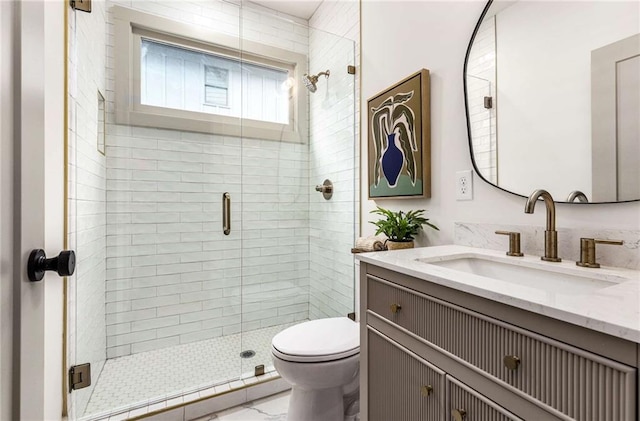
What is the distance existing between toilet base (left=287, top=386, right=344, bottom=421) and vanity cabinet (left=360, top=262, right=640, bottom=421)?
0.36 metres

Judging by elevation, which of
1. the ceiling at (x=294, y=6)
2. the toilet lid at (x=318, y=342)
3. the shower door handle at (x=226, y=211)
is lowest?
the toilet lid at (x=318, y=342)

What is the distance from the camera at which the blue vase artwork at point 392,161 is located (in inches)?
64.2

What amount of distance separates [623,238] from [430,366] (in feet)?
2.12

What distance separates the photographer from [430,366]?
799 millimetres

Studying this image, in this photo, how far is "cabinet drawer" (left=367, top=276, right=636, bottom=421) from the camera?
0.47 m

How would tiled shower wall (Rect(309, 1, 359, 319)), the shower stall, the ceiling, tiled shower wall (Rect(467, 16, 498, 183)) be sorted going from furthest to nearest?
the ceiling
tiled shower wall (Rect(309, 1, 359, 319))
the shower stall
tiled shower wall (Rect(467, 16, 498, 183))

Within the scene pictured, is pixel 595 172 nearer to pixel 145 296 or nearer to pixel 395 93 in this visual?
pixel 395 93

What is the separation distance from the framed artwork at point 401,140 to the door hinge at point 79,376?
68.5 inches

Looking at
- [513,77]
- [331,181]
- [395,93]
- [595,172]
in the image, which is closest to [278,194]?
[331,181]

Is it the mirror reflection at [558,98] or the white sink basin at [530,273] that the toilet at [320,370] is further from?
the mirror reflection at [558,98]

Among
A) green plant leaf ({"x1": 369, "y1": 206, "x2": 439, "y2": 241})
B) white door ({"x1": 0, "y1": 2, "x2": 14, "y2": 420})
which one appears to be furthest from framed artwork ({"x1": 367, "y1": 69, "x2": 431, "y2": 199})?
white door ({"x1": 0, "y1": 2, "x2": 14, "y2": 420})

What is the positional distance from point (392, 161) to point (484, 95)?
56 cm

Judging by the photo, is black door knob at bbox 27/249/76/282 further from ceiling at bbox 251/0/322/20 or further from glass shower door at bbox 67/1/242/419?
ceiling at bbox 251/0/322/20

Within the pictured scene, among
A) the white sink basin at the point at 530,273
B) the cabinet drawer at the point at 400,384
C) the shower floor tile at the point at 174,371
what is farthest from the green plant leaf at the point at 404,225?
the shower floor tile at the point at 174,371
